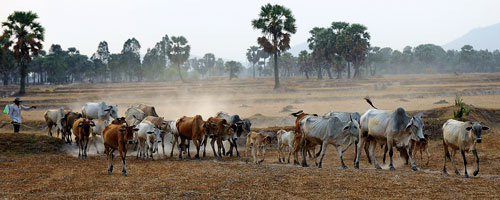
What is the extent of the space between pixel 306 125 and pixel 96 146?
12.2 m

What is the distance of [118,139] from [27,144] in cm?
967

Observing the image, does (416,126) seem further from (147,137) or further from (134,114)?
(134,114)

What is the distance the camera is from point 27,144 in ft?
75.4

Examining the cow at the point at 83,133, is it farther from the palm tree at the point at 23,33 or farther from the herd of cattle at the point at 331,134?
the palm tree at the point at 23,33

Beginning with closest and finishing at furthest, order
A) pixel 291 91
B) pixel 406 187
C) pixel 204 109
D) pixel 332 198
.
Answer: pixel 332 198 < pixel 406 187 < pixel 204 109 < pixel 291 91

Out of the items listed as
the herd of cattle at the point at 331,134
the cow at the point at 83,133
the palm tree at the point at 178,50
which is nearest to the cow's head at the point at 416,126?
the herd of cattle at the point at 331,134

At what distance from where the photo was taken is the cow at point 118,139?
15.9m

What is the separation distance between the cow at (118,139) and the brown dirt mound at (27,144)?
25.8 feet

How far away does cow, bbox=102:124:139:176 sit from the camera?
1585cm

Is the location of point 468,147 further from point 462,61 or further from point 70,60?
point 462,61

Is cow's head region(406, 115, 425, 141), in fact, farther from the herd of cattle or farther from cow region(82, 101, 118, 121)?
cow region(82, 101, 118, 121)

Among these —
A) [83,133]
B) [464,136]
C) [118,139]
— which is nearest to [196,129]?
[83,133]

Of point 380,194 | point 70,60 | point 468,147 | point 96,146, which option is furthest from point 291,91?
point 70,60

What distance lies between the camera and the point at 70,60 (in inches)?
5876
